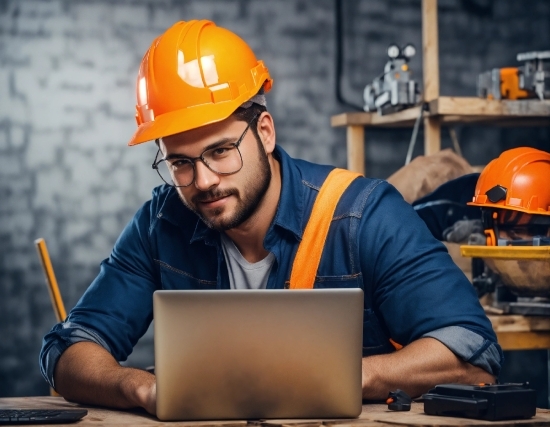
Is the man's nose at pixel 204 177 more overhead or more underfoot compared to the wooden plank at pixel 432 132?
more underfoot

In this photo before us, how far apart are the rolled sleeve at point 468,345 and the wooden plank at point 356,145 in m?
3.25

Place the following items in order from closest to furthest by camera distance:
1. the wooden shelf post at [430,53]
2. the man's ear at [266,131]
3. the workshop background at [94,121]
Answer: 1. the man's ear at [266,131]
2. the wooden shelf post at [430,53]
3. the workshop background at [94,121]

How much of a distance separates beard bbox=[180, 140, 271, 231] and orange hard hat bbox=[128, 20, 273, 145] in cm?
19

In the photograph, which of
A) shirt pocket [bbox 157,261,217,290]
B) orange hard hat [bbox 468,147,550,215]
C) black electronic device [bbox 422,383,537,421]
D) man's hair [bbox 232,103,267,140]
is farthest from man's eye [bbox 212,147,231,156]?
orange hard hat [bbox 468,147,550,215]

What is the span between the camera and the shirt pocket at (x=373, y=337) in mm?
2461

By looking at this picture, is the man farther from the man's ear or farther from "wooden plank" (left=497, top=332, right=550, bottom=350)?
"wooden plank" (left=497, top=332, right=550, bottom=350)

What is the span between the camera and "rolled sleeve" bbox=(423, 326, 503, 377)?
2148 mm

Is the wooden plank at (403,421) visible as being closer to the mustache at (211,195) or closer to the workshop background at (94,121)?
the mustache at (211,195)

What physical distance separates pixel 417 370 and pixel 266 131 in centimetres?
87

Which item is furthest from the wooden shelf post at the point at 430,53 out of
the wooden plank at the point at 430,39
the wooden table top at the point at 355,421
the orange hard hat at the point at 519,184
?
the wooden table top at the point at 355,421

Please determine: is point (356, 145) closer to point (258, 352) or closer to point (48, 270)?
point (48, 270)

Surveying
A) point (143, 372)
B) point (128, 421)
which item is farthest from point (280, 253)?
point (128, 421)

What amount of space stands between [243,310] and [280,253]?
0.88 metres

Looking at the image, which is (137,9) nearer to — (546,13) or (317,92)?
(317,92)
